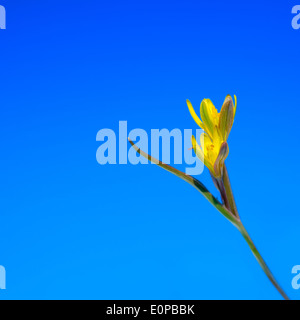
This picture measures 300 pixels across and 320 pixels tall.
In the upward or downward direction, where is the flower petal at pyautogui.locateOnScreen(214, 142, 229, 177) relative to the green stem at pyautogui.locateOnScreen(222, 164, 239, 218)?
upward

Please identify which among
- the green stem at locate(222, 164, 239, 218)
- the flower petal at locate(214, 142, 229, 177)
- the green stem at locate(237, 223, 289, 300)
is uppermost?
the flower petal at locate(214, 142, 229, 177)

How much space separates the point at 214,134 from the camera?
1.27ft

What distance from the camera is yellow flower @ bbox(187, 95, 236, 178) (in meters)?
0.38

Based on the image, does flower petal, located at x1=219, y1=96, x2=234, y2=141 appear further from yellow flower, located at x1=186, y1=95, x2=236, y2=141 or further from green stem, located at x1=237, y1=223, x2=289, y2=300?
green stem, located at x1=237, y1=223, x2=289, y2=300

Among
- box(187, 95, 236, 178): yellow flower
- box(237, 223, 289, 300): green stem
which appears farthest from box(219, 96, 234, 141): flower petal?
box(237, 223, 289, 300): green stem

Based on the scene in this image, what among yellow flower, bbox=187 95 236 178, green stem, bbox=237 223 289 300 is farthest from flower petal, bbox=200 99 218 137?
green stem, bbox=237 223 289 300

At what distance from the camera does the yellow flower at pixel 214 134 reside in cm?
38

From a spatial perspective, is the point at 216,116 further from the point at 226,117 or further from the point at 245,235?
the point at 245,235

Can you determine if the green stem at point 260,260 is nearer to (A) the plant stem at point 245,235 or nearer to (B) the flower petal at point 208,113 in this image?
(A) the plant stem at point 245,235

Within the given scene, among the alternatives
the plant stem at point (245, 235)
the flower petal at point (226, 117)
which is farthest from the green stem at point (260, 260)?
the flower petal at point (226, 117)

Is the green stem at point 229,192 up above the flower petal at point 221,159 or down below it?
below
